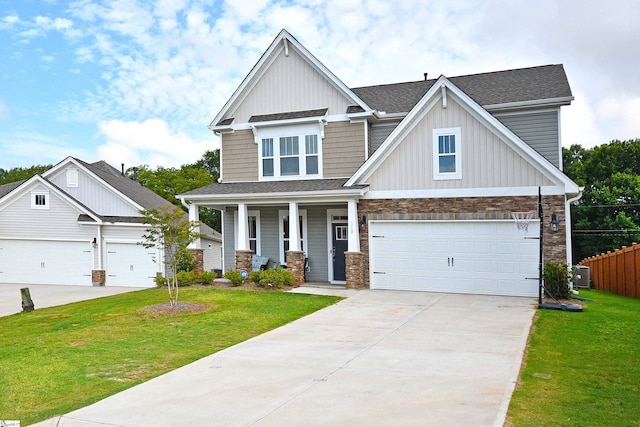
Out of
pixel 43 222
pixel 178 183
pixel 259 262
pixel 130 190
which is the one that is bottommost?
pixel 259 262

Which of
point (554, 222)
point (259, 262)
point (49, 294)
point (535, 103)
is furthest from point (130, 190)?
point (554, 222)

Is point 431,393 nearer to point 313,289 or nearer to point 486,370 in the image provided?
point 486,370

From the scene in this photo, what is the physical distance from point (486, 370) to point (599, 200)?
4242cm

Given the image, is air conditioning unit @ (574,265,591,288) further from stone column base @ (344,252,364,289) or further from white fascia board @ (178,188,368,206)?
white fascia board @ (178,188,368,206)

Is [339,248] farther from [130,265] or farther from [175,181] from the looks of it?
[175,181]

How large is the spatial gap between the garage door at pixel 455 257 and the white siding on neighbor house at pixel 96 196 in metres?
12.3

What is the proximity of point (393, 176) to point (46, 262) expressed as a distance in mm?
16852

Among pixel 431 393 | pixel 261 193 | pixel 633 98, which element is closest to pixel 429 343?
pixel 431 393

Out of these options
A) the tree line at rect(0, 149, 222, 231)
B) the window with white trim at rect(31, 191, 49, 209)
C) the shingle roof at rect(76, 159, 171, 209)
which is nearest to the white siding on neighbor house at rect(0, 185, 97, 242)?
the window with white trim at rect(31, 191, 49, 209)

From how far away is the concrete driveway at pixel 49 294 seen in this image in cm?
1588

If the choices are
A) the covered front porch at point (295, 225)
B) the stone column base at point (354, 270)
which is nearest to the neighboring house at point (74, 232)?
the covered front porch at point (295, 225)

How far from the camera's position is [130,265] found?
21.3 meters

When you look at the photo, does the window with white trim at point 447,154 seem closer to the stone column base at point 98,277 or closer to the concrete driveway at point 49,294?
the concrete driveway at point 49,294

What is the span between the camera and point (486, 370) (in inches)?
281
